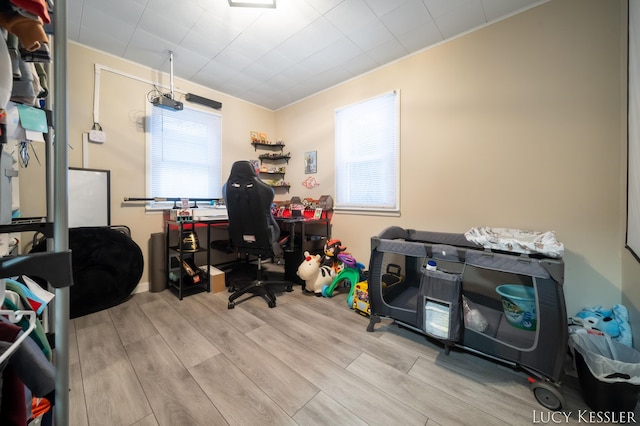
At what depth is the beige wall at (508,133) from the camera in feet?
5.16

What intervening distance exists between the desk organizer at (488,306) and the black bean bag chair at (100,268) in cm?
226

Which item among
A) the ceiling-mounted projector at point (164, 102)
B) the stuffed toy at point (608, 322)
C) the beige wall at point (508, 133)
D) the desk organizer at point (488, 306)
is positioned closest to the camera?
the desk organizer at point (488, 306)

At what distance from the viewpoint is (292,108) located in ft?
12.0

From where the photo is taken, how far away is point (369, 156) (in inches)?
110

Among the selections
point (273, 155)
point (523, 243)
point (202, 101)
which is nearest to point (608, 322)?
point (523, 243)

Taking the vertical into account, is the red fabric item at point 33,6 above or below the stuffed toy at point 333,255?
above

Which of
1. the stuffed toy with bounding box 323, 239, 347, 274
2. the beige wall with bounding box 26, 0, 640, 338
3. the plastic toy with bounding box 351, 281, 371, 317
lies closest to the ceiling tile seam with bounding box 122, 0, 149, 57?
the beige wall with bounding box 26, 0, 640, 338

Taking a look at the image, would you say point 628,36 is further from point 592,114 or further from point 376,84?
point 376,84

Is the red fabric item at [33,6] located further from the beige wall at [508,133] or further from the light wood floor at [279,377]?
the beige wall at [508,133]

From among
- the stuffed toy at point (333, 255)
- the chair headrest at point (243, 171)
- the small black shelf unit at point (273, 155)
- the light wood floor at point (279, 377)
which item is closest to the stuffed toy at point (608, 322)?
the light wood floor at point (279, 377)

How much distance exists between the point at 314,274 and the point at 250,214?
94 cm

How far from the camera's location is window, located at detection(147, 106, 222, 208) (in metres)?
2.71

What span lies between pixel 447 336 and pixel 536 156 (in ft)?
5.17

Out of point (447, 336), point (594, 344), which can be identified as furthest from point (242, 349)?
point (594, 344)
